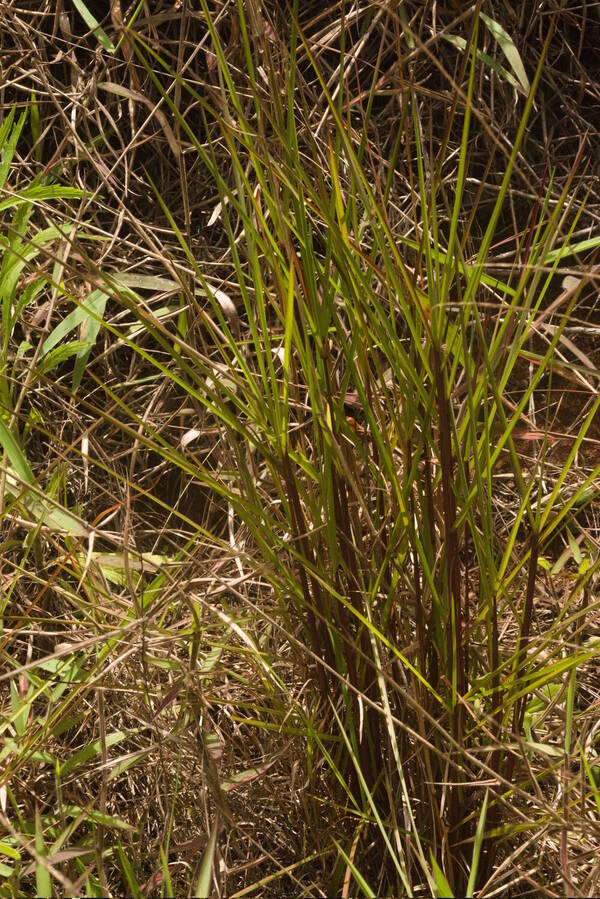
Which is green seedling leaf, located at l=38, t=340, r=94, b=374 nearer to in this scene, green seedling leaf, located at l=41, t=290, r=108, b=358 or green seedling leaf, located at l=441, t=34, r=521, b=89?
green seedling leaf, located at l=41, t=290, r=108, b=358

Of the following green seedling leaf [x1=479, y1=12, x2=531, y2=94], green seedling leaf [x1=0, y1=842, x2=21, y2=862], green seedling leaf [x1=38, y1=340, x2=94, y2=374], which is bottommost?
green seedling leaf [x1=0, y1=842, x2=21, y2=862]

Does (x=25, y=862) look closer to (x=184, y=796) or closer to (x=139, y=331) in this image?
(x=184, y=796)

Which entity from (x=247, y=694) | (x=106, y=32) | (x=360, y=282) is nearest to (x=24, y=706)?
(x=247, y=694)

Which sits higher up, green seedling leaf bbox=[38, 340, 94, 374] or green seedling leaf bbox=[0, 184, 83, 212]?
green seedling leaf bbox=[0, 184, 83, 212]

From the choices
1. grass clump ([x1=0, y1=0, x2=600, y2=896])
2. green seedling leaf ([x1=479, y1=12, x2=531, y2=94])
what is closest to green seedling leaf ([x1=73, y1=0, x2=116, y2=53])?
grass clump ([x1=0, y1=0, x2=600, y2=896])

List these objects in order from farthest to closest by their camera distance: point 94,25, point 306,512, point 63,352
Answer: point 94,25, point 63,352, point 306,512

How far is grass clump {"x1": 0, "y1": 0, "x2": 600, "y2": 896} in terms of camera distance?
834 millimetres

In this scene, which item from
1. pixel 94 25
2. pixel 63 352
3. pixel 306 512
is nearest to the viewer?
pixel 306 512

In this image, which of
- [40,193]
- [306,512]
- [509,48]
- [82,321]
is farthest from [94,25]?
[306,512]

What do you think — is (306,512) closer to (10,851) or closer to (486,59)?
(10,851)

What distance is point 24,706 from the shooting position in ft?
3.66

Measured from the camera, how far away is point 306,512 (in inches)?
44.8

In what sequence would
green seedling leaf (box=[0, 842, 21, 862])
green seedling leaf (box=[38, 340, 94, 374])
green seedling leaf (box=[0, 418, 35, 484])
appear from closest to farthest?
green seedling leaf (box=[0, 842, 21, 862]), green seedling leaf (box=[0, 418, 35, 484]), green seedling leaf (box=[38, 340, 94, 374])

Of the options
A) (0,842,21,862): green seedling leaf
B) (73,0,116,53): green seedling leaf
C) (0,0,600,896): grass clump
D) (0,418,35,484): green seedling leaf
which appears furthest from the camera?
(73,0,116,53): green seedling leaf
